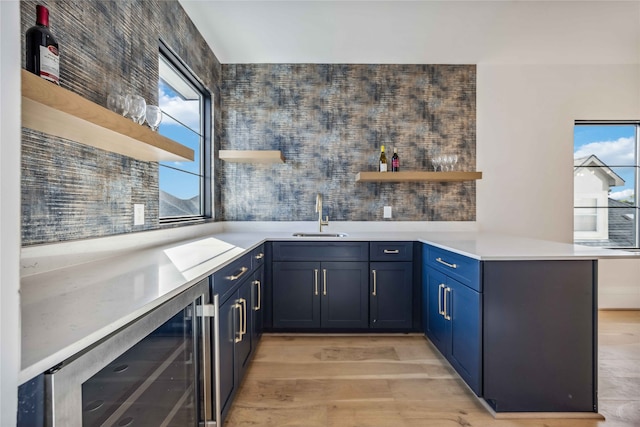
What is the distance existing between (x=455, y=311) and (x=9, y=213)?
208 cm

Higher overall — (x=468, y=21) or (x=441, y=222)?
(x=468, y=21)

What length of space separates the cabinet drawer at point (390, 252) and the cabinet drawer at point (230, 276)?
1.12m

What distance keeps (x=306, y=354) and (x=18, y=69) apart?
Answer: 227 centimetres

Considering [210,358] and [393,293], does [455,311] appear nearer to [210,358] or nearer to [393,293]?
[393,293]

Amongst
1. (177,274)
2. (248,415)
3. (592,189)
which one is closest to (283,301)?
(248,415)

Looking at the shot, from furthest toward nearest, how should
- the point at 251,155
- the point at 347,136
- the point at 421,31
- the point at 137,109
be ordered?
the point at 347,136 → the point at 251,155 → the point at 421,31 → the point at 137,109

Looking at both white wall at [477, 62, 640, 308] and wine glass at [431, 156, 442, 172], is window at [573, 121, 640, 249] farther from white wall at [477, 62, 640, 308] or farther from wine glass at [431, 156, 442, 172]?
wine glass at [431, 156, 442, 172]

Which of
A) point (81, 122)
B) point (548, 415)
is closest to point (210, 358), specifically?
point (81, 122)

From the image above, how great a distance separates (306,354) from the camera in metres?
2.31

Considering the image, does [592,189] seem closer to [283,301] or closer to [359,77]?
[359,77]

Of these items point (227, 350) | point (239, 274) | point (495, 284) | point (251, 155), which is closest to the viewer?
point (227, 350)

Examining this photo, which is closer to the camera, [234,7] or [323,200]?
[234,7]

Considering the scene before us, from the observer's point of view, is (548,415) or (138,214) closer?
(548,415)

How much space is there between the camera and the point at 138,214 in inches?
68.6
